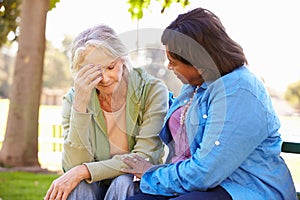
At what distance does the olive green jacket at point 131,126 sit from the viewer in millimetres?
2357

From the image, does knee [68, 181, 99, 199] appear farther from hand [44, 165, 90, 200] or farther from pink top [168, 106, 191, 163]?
pink top [168, 106, 191, 163]

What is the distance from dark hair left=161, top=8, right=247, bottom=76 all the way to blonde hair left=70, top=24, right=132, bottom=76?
309mm

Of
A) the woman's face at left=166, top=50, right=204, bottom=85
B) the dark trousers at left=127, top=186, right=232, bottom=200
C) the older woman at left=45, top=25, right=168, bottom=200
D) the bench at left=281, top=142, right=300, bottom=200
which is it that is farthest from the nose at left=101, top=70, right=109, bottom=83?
the bench at left=281, top=142, right=300, bottom=200

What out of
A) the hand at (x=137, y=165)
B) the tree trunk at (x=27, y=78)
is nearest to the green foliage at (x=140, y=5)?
the hand at (x=137, y=165)

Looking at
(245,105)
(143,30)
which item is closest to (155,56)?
(143,30)

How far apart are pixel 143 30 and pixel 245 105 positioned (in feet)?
2.07

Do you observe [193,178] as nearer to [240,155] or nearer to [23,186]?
[240,155]

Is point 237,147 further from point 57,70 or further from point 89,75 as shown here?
point 57,70

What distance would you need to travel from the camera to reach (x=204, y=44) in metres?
2.04

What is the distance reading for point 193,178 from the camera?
198cm

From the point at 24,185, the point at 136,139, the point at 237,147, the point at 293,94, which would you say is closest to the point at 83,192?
the point at 136,139

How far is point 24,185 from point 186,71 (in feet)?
13.3

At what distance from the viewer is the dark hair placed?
2037 mm

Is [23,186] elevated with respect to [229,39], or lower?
lower
